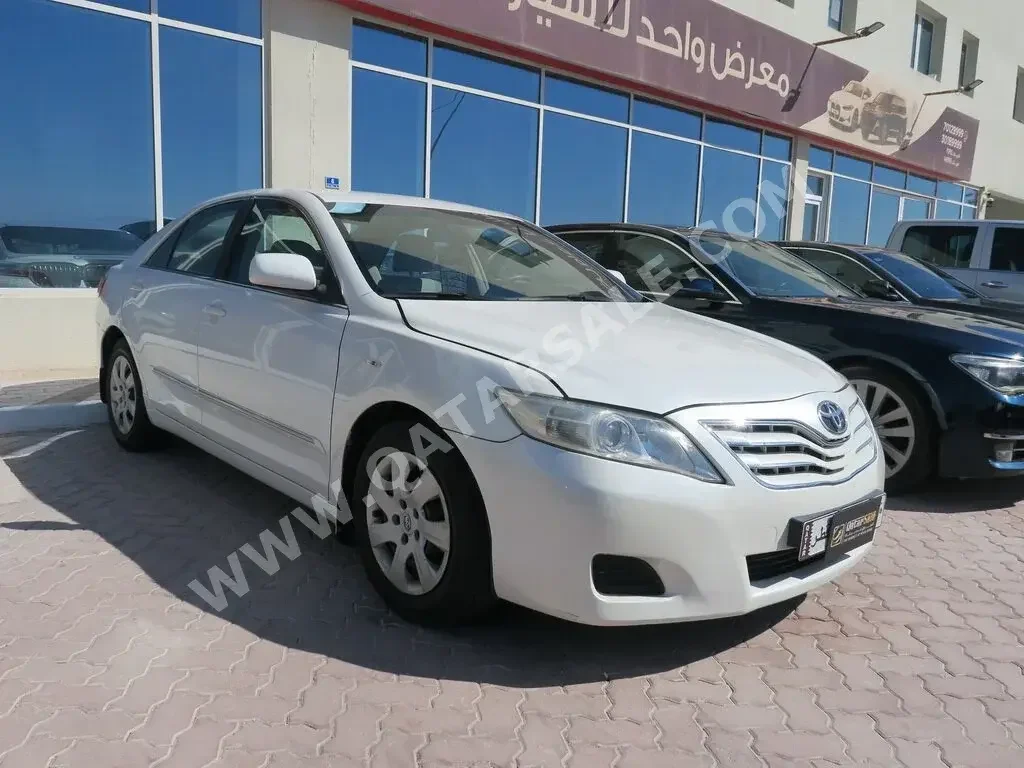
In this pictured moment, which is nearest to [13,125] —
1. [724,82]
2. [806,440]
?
[806,440]

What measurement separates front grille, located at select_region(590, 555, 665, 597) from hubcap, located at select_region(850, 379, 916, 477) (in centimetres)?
259

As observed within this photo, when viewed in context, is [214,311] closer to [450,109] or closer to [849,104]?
[450,109]

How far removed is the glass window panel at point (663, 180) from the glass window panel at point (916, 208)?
958cm

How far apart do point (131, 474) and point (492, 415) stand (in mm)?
2856

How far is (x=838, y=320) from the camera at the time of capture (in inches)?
189

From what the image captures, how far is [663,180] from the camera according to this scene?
519 inches

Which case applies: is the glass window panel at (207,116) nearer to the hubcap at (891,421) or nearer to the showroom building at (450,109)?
the showroom building at (450,109)

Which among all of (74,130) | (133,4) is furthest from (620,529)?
(133,4)

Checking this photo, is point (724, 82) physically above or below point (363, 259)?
above

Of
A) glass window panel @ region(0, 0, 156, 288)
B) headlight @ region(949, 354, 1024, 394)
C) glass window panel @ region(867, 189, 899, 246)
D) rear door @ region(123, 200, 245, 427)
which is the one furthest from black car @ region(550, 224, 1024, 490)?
glass window panel @ region(867, 189, 899, 246)

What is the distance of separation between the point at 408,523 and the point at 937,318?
11.9ft

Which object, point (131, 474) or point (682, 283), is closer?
point (131, 474)

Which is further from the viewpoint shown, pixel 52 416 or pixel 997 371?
pixel 52 416

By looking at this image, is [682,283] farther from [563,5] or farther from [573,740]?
[563,5]
